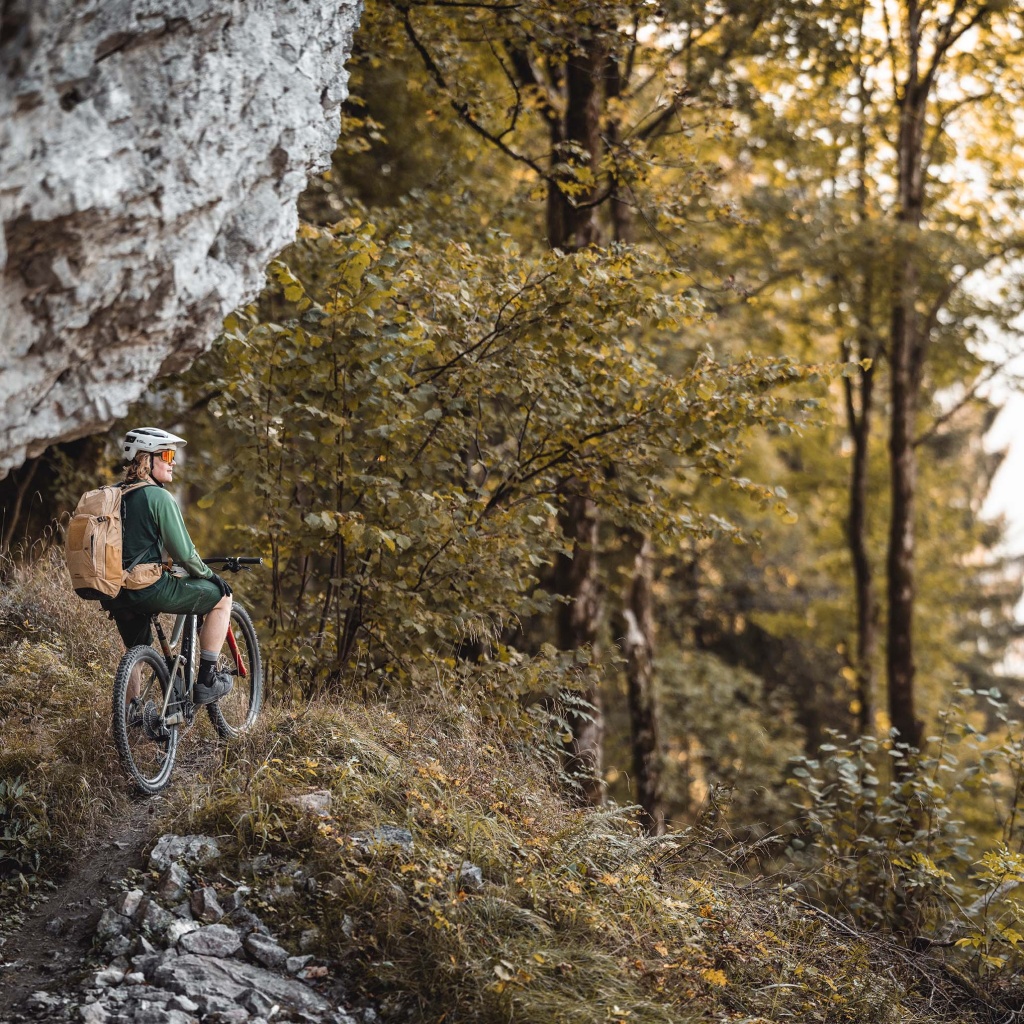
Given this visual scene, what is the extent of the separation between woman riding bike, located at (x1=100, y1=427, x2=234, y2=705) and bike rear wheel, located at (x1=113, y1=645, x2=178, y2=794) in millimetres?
220

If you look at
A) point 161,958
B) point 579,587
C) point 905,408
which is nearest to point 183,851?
point 161,958

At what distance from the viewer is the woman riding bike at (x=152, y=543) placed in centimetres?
574

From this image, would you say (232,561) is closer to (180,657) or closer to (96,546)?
(180,657)

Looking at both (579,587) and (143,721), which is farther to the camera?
(579,587)

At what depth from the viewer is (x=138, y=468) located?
5797 millimetres

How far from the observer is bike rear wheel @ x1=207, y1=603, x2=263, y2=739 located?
6551 millimetres

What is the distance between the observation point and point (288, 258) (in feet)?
31.9

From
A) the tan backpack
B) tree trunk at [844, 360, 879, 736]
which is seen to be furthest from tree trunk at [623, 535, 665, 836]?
the tan backpack

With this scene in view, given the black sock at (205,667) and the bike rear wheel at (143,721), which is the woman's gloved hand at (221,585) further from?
the bike rear wheel at (143,721)

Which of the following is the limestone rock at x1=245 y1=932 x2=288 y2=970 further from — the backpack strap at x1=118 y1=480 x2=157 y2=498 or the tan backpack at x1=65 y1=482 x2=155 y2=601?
the backpack strap at x1=118 y1=480 x2=157 y2=498

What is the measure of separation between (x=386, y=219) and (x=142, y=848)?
282 inches

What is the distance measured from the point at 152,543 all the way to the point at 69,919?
1.94m

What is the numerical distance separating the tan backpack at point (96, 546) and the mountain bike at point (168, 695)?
41 cm

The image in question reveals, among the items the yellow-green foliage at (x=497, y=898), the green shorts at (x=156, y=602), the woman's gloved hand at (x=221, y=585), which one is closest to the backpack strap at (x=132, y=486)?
the green shorts at (x=156, y=602)
